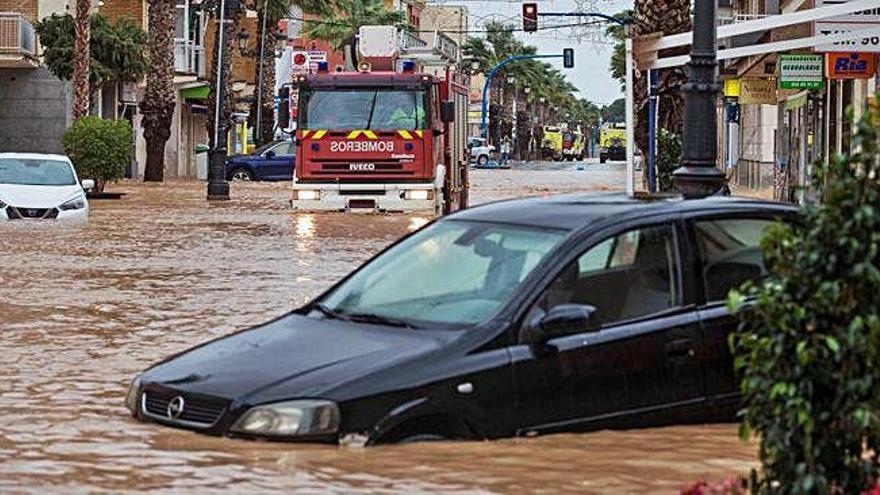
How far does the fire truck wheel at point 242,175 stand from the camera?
61.8 metres

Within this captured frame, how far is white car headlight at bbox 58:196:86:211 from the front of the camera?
3023cm

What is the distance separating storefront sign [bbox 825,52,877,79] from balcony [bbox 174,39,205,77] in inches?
1631

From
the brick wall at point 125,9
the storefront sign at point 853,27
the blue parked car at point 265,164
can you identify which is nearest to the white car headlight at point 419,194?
the storefront sign at point 853,27

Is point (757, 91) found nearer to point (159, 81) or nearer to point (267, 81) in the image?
point (159, 81)

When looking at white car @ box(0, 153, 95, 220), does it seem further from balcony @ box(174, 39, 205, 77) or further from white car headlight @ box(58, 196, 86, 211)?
balcony @ box(174, 39, 205, 77)

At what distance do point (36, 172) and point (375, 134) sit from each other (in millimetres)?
5764

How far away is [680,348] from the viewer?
29.3ft

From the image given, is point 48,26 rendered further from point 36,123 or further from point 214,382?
point 214,382

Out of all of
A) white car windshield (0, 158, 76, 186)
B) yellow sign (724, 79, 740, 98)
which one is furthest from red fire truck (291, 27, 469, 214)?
yellow sign (724, 79, 740, 98)

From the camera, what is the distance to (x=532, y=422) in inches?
333

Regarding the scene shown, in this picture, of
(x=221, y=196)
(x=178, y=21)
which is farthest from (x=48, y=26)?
(x=178, y=21)

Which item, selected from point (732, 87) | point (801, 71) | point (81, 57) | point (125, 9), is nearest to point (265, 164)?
point (125, 9)

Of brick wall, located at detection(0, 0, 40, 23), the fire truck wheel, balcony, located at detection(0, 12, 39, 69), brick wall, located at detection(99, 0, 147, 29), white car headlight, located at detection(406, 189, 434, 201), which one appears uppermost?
brick wall, located at detection(99, 0, 147, 29)

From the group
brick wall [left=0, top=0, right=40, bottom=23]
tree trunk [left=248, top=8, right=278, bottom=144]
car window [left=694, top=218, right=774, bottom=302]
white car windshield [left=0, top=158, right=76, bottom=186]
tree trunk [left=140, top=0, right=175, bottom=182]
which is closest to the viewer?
car window [left=694, top=218, right=774, bottom=302]
